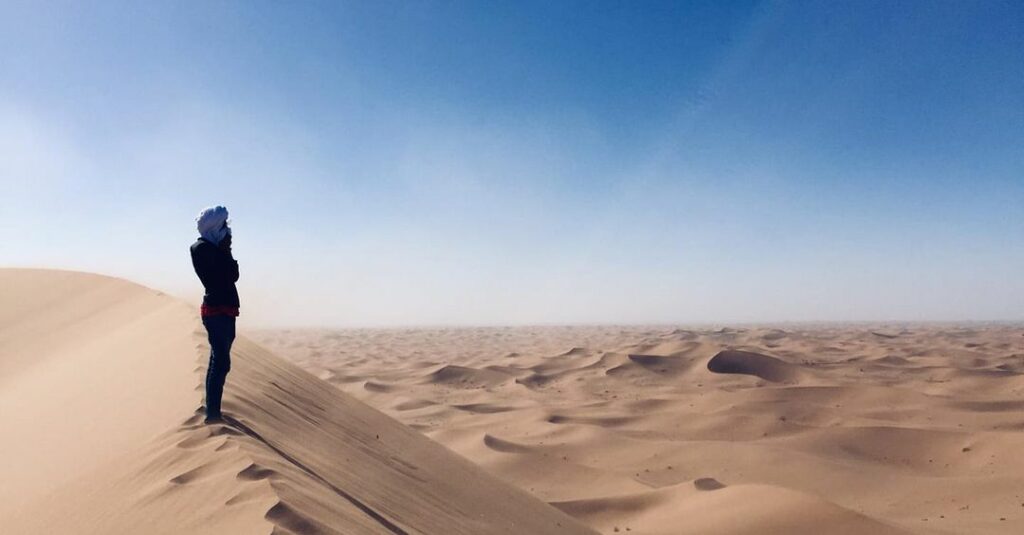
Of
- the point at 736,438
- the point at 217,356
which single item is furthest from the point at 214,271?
the point at 736,438

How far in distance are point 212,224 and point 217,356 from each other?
30.2 inches

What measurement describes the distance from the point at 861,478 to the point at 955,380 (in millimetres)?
10086

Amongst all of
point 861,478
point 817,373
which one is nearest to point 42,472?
point 861,478

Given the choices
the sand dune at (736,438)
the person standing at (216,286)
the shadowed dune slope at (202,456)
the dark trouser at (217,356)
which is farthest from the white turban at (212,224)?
the sand dune at (736,438)

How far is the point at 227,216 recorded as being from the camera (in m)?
3.90

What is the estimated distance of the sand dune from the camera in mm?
6590

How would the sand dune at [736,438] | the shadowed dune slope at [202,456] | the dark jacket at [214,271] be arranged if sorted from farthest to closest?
the sand dune at [736,438] → the dark jacket at [214,271] → the shadowed dune slope at [202,456]

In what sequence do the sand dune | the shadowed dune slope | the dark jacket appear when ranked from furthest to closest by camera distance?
the sand dune → the dark jacket → the shadowed dune slope

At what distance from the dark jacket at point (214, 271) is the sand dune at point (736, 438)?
443cm

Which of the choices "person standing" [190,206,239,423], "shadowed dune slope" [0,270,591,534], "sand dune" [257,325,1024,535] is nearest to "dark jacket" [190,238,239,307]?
"person standing" [190,206,239,423]

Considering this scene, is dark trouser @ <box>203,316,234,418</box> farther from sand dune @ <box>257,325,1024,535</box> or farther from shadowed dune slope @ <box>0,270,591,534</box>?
sand dune @ <box>257,325,1024,535</box>

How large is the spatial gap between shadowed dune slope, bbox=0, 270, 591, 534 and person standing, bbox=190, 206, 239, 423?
328 millimetres

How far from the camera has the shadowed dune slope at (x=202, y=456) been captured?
112 inches

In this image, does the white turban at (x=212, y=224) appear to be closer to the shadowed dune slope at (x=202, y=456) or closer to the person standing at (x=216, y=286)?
the person standing at (x=216, y=286)
